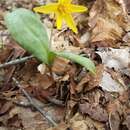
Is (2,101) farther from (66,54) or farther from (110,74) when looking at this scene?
(110,74)

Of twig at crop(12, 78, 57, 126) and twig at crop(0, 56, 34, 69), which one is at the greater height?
twig at crop(0, 56, 34, 69)

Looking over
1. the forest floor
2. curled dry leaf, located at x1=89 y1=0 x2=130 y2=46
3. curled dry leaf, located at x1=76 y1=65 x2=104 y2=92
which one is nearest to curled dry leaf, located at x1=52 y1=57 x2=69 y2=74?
the forest floor

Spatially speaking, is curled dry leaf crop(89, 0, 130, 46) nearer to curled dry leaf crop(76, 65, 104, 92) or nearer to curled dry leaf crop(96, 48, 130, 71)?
curled dry leaf crop(96, 48, 130, 71)

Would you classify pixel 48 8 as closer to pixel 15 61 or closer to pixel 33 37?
pixel 33 37

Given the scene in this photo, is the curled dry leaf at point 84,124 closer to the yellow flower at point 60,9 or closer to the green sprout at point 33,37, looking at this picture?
A: the green sprout at point 33,37

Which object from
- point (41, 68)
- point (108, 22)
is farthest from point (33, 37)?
point (108, 22)

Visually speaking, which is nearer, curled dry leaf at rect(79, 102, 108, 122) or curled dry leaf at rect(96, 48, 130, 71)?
curled dry leaf at rect(79, 102, 108, 122)

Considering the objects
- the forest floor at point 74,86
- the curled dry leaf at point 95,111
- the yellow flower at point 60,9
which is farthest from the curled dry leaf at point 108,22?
the curled dry leaf at point 95,111
